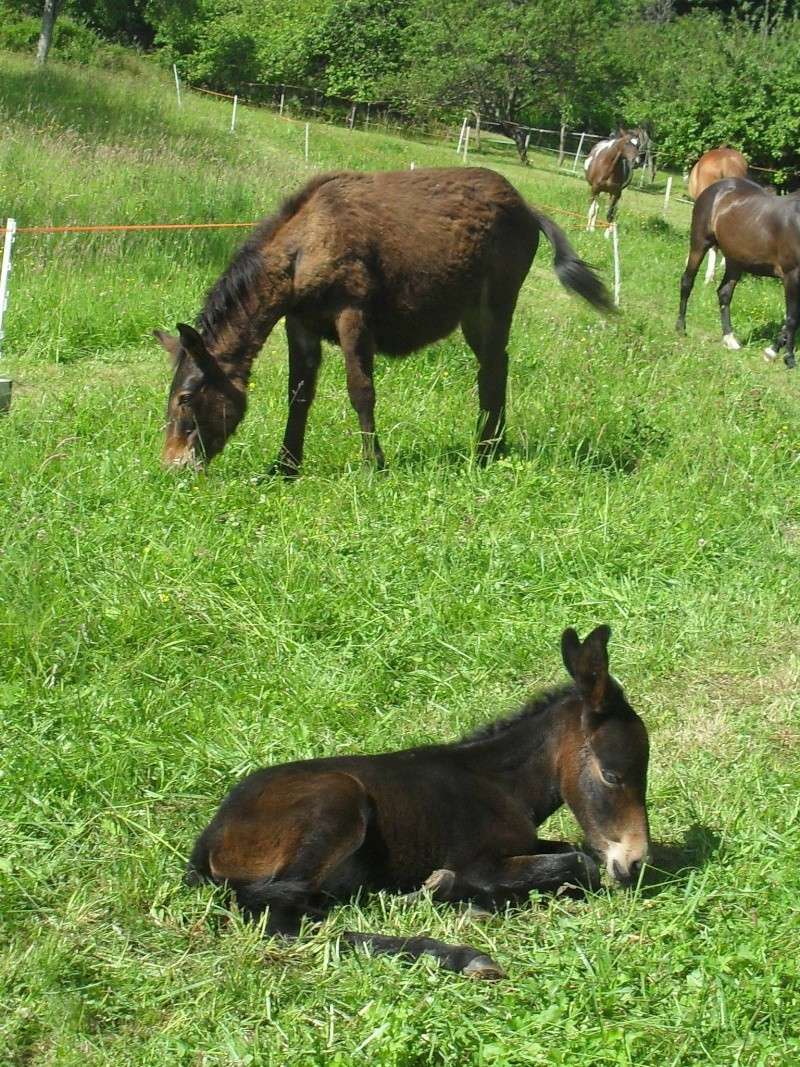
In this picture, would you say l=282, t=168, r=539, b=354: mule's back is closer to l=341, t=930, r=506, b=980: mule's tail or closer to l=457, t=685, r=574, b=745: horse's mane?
l=457, t=685, r=574, b=745: horse's mane

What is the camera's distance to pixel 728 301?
15125 millimetres

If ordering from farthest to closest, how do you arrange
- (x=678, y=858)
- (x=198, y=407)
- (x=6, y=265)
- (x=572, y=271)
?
(x=6, y=265), (x=572, y=271), (x=198, y=407), (x=678, y=858)

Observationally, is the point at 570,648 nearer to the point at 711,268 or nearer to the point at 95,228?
the point at 95,228

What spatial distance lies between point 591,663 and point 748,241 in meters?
12.3

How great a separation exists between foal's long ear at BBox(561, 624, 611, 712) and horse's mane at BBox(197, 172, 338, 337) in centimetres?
450

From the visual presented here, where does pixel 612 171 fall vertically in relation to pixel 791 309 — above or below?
above

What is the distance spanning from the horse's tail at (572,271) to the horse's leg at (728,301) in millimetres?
5874

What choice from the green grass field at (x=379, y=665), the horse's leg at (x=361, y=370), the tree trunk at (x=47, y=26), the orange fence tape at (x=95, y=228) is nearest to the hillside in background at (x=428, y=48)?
the tree trunk at (x=47, y=26)

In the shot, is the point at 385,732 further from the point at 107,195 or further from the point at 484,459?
the point at 107,195

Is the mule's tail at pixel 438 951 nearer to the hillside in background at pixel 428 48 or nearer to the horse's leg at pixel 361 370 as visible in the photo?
the horse's leg at pixel 361 370

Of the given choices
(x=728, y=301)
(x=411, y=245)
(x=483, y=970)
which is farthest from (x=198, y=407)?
(x=728, y=301)

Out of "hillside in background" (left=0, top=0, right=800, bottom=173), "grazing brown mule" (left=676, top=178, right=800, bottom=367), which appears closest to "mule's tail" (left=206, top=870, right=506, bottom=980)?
"grazing brown mule" (left=676, top=178, right=800, bottom=367)

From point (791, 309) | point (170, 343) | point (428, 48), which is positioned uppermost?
point (428, 48)

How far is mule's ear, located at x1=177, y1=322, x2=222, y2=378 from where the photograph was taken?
7.42 metres
